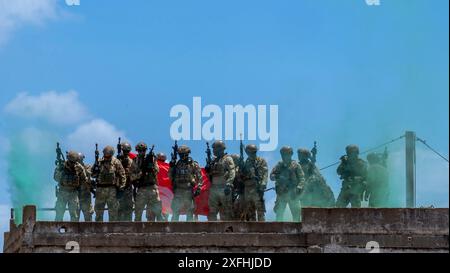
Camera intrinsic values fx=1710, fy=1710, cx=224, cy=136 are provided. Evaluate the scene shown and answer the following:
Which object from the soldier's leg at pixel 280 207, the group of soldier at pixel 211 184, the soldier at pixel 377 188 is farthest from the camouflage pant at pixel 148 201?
the soldier at pixel 377 188

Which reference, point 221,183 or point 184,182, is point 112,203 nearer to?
point 184,182

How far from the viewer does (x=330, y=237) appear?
38.4m

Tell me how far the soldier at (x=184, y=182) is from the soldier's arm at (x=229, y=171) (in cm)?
78

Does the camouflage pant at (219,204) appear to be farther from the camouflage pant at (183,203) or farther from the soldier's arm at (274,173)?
the soldier's arm at (274,173)

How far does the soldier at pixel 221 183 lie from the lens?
41188mm

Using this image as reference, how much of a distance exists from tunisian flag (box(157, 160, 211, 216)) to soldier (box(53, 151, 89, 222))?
2.54 metres

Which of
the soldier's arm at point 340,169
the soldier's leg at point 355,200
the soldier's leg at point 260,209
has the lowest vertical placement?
the soldier's leg at point 260,209

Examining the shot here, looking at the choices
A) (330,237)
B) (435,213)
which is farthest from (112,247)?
(435,213)

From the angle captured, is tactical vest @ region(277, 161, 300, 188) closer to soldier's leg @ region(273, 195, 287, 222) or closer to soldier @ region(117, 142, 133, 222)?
soldier's leg @ region(273, 195, 287, 222)

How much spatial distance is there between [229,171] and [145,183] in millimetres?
2055

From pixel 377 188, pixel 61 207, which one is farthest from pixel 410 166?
pixel 61 207

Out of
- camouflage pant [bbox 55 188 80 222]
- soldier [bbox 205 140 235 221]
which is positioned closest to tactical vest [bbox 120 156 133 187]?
camouflage pant [bbox 55 188 80 222]

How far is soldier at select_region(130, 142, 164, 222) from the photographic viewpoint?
40938mm

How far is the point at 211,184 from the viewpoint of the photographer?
41.8 m
